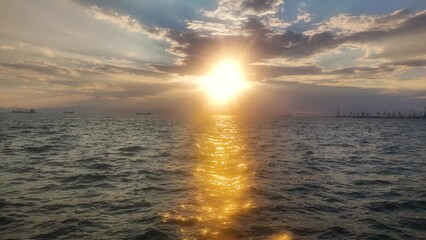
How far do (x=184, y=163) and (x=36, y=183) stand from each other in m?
12.4

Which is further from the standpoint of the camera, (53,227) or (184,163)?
(184,163)

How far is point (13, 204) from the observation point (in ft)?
47.8

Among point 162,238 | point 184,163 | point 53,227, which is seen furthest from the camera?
point 184,163

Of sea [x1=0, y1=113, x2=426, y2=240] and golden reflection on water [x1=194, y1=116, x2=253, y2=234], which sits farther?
golden reflection on water [x1=194, y1=116, x2=253, y2=234]

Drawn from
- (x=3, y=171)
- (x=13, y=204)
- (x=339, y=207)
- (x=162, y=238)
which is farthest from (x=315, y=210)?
(x=3, y=171)

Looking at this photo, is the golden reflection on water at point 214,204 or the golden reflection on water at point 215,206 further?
the golden reflection on water at point 214,204

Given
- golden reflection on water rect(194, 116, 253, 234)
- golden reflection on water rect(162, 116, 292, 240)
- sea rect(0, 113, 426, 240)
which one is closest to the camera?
golden reflection on water rect(162, 116, 292, 240)

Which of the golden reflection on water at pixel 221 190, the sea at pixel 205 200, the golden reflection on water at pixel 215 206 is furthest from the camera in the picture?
the golden reflection on water at pixel 221 190

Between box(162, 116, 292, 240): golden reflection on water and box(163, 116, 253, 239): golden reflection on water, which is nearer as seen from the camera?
box(162, 116, 292, 240): golden reflection on water

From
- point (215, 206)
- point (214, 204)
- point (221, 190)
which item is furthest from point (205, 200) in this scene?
point (221, 190)

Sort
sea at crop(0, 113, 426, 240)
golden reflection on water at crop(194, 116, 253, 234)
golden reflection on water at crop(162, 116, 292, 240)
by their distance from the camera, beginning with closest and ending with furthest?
golden reflection on water at crop(162, 116, 292, 240) < sea at crop(0, 113, 426, 240) < golden reflection on water at crop(194, 116, 253, 234)

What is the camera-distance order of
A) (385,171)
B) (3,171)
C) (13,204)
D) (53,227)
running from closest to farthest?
(53,227) → (13,204) → (3,171) → (385,171)

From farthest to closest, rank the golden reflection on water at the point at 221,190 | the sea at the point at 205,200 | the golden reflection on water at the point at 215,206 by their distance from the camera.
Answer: the golden reflection on water at the point at 221,190, the sea at the point at 205,200, the golden reflection on water at the point at 215,206

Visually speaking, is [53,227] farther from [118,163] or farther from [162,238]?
[118,163]
